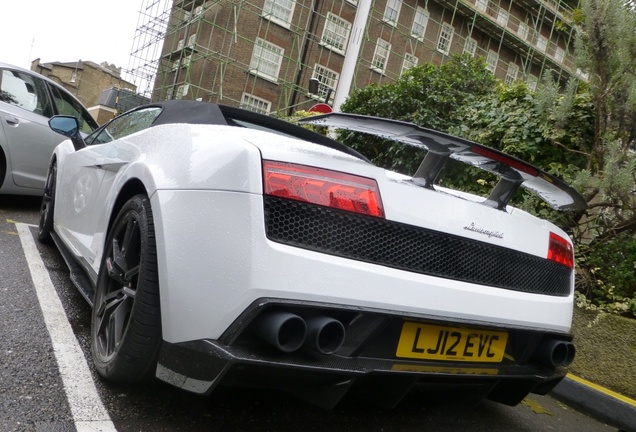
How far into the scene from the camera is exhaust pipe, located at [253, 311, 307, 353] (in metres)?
1.60

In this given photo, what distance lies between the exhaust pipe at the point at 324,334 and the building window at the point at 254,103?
2289 centimetres

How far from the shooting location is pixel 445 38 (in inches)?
1142

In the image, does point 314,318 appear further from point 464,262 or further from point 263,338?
point 464,262

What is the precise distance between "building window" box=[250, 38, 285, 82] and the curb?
22143 millimetres

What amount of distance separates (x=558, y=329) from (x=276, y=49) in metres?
24.2

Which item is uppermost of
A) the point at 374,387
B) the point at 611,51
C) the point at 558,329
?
the point at 611,51

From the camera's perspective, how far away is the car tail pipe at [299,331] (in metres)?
1.61

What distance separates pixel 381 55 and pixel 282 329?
26.7 meters

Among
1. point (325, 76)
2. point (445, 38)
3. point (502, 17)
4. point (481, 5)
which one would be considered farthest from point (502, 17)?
Answer: point (325, 76)

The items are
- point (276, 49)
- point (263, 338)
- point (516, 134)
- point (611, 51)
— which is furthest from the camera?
point (276, 49)

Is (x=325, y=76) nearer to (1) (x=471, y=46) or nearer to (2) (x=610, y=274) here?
(1) (x=471, y=46)

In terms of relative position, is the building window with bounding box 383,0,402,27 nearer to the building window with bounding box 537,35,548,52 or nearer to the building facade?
the building facade

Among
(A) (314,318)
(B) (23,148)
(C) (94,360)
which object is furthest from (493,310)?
(B) (23,148)

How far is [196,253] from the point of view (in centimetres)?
175
